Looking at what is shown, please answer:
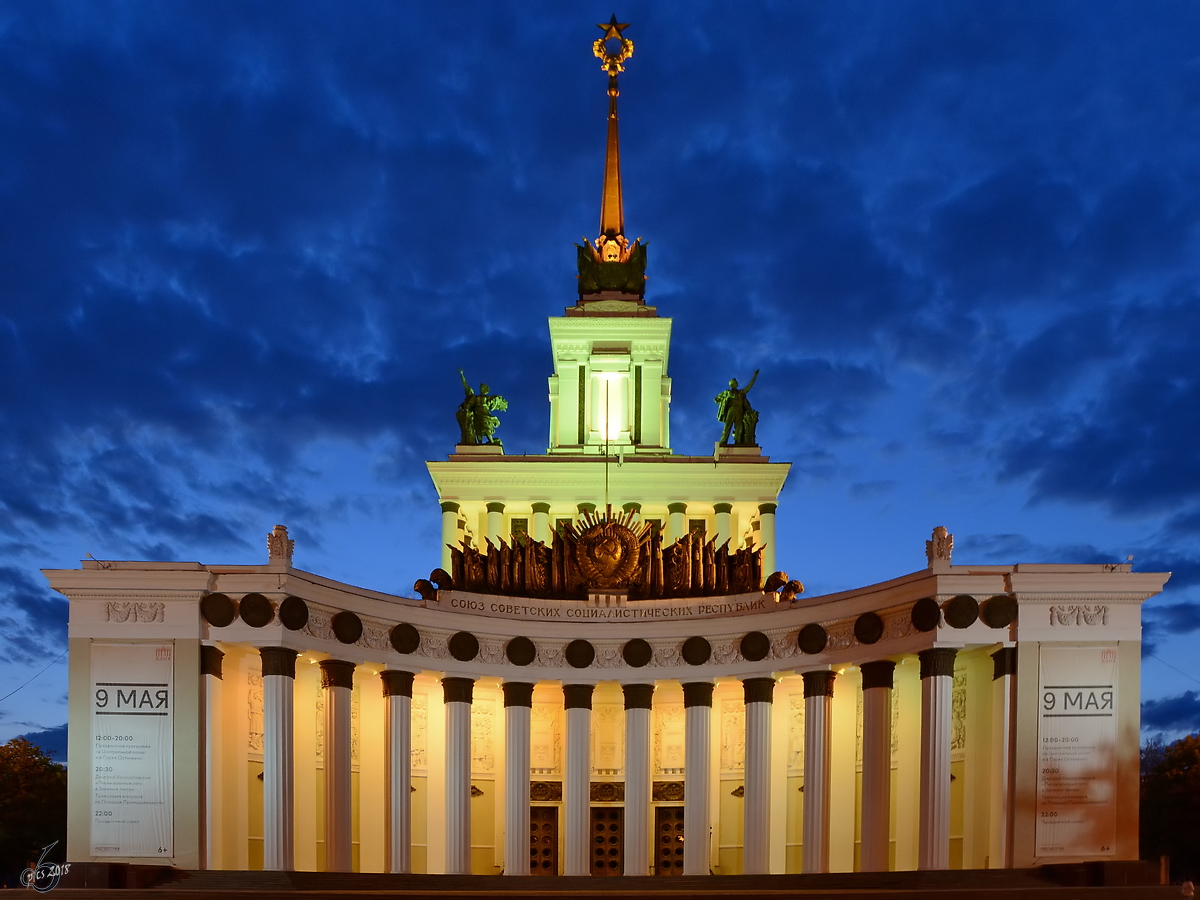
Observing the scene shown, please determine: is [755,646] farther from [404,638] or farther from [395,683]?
[395,683]

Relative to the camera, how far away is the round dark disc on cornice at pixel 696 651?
39094mm

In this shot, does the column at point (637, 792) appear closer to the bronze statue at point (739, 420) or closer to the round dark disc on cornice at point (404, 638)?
the round dark disc on cornice at point (404, 638)

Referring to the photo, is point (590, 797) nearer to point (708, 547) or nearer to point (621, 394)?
point (708, 547)

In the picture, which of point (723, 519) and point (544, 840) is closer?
point (544, 840)

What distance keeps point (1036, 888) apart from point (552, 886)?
10289 millimetres

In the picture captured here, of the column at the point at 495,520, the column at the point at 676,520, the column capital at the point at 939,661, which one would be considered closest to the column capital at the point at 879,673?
the column capital at the point at 939,661

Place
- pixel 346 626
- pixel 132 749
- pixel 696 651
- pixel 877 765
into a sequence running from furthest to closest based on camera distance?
pixel 696 651
pixel 346 626
pixel 877 765
pixel 132 749

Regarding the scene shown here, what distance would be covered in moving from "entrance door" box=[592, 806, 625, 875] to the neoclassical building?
7 cm

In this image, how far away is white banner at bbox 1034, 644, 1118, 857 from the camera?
3212 cm

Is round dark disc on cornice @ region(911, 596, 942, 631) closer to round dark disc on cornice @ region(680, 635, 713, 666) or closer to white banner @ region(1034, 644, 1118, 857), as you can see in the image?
white banner @ region(1034, 644, 1118, 857)

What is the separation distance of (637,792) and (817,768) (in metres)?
5.28

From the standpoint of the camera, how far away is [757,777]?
37594 mm

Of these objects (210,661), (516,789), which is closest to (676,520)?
(516,789)

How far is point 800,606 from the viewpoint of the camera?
37.8 meters
